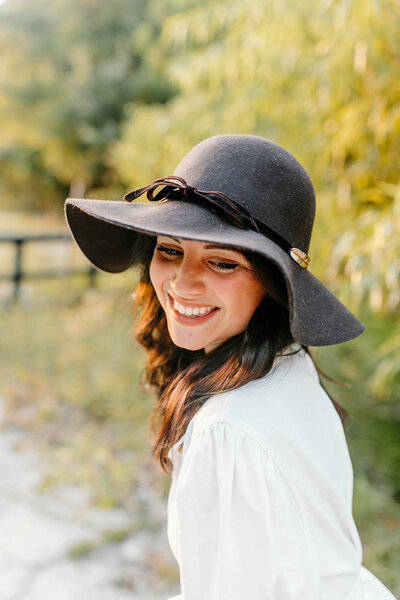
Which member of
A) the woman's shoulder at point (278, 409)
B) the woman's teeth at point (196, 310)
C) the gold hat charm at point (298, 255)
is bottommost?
the woman's shoulder at point (278, 409)

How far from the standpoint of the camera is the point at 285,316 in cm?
129

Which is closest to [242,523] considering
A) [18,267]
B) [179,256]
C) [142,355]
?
[179,256]

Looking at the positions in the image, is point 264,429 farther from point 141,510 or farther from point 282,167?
point 141,510

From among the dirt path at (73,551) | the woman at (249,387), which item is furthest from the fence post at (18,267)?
the woman at (249,387)

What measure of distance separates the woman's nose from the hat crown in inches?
7.1

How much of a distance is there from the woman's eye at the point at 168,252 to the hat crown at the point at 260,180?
0.17m

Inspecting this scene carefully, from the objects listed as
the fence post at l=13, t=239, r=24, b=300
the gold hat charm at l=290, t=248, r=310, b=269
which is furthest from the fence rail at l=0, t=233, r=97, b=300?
the gold hat charm at l=290, t=248, r=310, b=269

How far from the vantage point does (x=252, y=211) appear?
111cm

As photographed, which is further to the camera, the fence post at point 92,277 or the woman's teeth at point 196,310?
the fence post at point 92,277

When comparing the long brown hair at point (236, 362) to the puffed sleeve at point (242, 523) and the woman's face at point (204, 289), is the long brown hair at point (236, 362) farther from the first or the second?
the puffed sleeve at point (242, 523)

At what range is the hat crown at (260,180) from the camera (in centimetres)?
112

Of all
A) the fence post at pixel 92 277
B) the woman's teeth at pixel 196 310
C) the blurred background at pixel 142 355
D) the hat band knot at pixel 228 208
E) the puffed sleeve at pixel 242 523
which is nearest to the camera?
the puffed sleeve at pixel 242 523

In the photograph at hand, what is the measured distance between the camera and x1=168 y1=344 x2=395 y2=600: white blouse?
990 mm

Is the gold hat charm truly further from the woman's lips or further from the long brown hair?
the woman's lips
